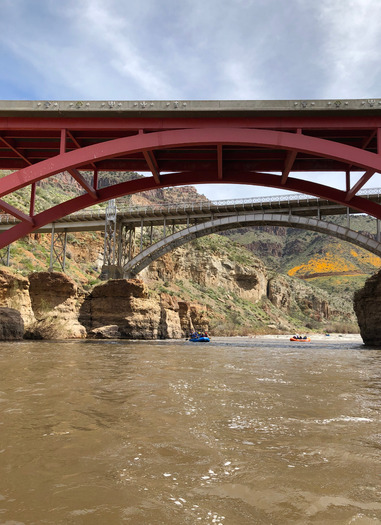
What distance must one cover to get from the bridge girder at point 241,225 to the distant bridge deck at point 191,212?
3.00 feet

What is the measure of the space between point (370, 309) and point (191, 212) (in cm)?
1515

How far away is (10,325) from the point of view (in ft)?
50.7

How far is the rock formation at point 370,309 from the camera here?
1822 centimetres

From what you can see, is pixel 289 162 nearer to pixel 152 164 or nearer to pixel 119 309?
pixel 152 164

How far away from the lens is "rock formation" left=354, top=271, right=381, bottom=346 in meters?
18.2

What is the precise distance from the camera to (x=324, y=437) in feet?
9.13

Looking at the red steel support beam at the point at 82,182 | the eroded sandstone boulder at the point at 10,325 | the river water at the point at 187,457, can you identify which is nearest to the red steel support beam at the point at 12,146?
the red steel support beam at the point at 82,182

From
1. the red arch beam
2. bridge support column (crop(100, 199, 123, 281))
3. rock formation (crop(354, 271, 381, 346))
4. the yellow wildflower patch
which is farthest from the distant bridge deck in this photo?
the yellow wildflower patch

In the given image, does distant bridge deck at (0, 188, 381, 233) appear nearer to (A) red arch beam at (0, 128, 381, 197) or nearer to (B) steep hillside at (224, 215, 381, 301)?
(A) red arch beam at (0, 128, 381, 197)

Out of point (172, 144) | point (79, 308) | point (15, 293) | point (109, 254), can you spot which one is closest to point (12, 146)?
point (172, 144)

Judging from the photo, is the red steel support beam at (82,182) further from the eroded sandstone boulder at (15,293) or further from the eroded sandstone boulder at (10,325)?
the eroded sandstone boulder at (15,293)

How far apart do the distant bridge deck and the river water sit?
24257 millimetres

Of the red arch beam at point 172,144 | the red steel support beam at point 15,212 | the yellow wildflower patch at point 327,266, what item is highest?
the yellow wildflower patch at point 327,266

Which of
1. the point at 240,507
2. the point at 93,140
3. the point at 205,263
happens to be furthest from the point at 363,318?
the point at 205,263
